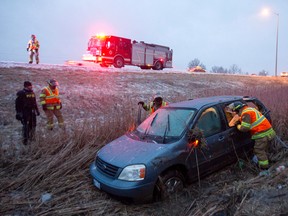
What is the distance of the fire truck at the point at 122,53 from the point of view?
68.4 feet

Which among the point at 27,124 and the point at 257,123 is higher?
the point at 257,123

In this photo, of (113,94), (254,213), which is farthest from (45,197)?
(113,94)

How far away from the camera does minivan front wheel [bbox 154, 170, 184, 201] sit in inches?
160

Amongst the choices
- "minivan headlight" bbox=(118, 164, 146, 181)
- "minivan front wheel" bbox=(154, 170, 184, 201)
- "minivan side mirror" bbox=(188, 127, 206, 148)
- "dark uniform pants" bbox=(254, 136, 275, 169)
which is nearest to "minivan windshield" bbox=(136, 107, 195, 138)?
"minivan side mirror" bbox=(188, 127, 206, 148)

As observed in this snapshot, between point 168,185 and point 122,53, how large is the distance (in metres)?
18.8

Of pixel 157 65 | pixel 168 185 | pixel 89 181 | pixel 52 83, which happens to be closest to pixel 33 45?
pixel 52 83

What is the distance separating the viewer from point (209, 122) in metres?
4.95

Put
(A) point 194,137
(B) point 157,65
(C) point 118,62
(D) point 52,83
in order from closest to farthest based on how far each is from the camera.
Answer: (A) point 194,137 → (D) point 52,83 → (C) point 118,62 → (B) point 157,65

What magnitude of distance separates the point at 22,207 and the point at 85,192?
0.94 m

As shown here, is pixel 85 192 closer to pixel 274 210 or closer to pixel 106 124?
pixel 106 124

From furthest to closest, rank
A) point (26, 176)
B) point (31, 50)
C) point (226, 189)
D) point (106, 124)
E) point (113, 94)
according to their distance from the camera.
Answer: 1. point (31, 50)
2. point (113, 94)
3. point (106, 124)
4. point (26, 176)
5. point (226, 189)

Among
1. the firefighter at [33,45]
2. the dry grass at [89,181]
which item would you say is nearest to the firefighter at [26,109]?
the dry grass at [89,181]

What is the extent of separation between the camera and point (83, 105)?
36.1ft

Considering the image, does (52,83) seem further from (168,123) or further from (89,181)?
(168,123)
